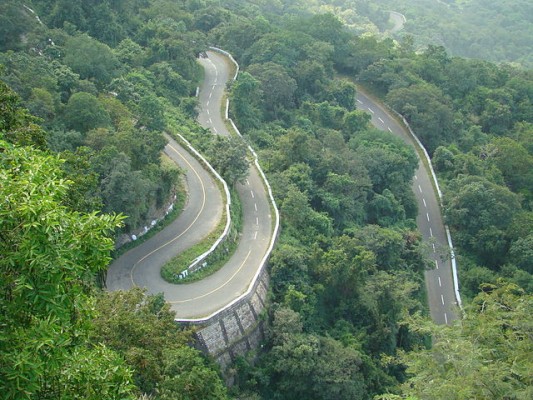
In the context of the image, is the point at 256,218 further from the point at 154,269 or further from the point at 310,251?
the point at 154,269

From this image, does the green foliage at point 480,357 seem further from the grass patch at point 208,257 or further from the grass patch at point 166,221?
the grass patch at point 166,221

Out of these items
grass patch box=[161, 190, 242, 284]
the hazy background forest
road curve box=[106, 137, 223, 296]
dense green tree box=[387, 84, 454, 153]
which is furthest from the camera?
dense green tree box=[387, 84, 454, 153]

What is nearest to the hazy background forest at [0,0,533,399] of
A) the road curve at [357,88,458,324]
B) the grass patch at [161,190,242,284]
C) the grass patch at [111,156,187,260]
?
the grass patch at [111,156,187,260]

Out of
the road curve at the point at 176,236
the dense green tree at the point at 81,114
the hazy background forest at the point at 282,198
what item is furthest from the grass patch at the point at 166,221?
the dense green tree at the point at 81,114

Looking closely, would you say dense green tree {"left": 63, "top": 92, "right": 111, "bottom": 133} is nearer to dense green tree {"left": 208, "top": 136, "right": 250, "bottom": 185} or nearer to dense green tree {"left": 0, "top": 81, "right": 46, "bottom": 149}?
dense green tree {"left": 208, "top": 136, "right": 250, "bottom": 185}

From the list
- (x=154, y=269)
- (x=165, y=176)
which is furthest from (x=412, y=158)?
(x=154, y=269)

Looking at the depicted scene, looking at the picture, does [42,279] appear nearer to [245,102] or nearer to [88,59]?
[88,59]
